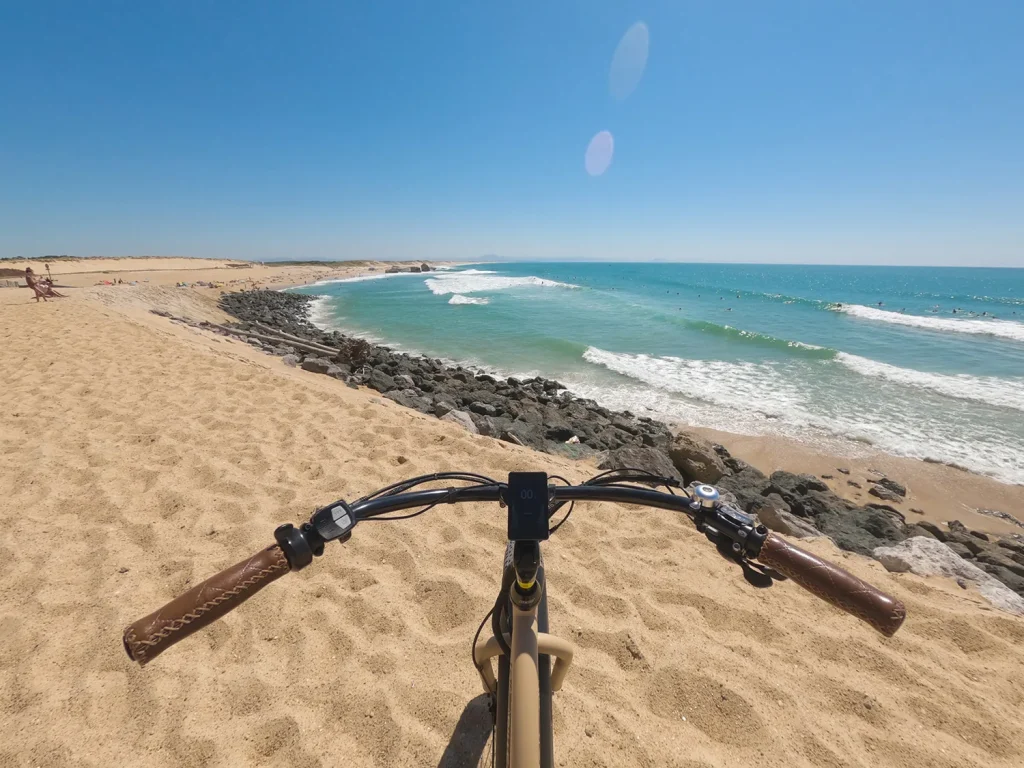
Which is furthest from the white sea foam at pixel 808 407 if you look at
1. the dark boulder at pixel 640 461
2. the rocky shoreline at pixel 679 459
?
the dark boulder at pixel 640 461

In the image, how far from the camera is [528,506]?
1.40 meters

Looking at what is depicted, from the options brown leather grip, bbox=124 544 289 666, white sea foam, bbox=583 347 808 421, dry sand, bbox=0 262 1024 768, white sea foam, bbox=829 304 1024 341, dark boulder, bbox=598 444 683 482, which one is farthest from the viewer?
white sea foam, bbox=829 304 1024 341

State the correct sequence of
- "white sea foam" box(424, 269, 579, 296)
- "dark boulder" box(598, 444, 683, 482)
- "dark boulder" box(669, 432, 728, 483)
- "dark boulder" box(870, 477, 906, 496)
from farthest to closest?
"white sea foam" box(424, 269, 579, 296), "dark boulder" box(870, 477, 906, 496), "dark boulder" box(669, 432, 728, 483), "dark boulder" box(598, 444, 683, 482)

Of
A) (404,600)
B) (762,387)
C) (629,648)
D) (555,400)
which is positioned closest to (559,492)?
(629,648)

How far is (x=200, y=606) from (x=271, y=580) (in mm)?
183

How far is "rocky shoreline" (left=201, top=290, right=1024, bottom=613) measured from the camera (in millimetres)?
4533

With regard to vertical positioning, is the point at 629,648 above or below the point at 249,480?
below

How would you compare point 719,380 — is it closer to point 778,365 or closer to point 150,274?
point 778,365

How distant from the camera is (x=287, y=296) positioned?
3681 centimetres

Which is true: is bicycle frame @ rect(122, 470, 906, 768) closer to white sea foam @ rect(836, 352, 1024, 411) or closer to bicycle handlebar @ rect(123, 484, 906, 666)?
bicycle handlebar @ rect(123, 484, 906, 666)

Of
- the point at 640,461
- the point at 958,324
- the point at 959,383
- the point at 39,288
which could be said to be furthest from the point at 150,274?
the point at 958,324

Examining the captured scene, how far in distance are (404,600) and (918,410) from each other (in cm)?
1402

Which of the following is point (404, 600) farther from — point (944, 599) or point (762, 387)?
point (762, 387)

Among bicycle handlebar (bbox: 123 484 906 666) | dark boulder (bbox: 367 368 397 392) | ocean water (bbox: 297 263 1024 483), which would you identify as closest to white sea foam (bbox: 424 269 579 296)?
ocean water (bbox: 297 263 1024 483)
